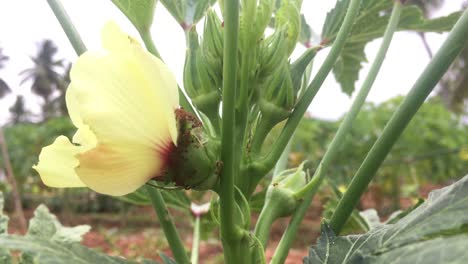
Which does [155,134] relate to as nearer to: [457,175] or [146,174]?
[146,174]

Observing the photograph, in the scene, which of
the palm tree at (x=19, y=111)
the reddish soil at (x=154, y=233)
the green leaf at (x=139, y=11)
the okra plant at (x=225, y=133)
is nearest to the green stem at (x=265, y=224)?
the okra plant at (x=225, y=133)

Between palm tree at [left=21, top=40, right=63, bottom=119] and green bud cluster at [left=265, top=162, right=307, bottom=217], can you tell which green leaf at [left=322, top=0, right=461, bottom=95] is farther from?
palm tree at [left=21, top=40, right=63, bottom=119]

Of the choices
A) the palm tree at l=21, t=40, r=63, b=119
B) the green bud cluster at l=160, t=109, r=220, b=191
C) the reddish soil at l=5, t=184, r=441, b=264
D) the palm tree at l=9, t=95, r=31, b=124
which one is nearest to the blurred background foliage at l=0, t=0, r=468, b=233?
the reddish soil at l=5, t=184, r=441, b=264

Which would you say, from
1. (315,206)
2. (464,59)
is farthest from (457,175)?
(464,59)

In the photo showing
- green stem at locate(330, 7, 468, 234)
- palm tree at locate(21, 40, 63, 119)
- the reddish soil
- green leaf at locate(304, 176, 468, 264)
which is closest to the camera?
green leaf at locate(304, 176, 468, 264)

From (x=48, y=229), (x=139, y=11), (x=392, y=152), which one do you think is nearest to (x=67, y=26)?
(x=139, y=11)

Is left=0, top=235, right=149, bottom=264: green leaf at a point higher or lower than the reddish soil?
higher

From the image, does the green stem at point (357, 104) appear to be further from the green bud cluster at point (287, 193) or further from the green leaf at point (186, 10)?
the green leaf at point (186, 10)
